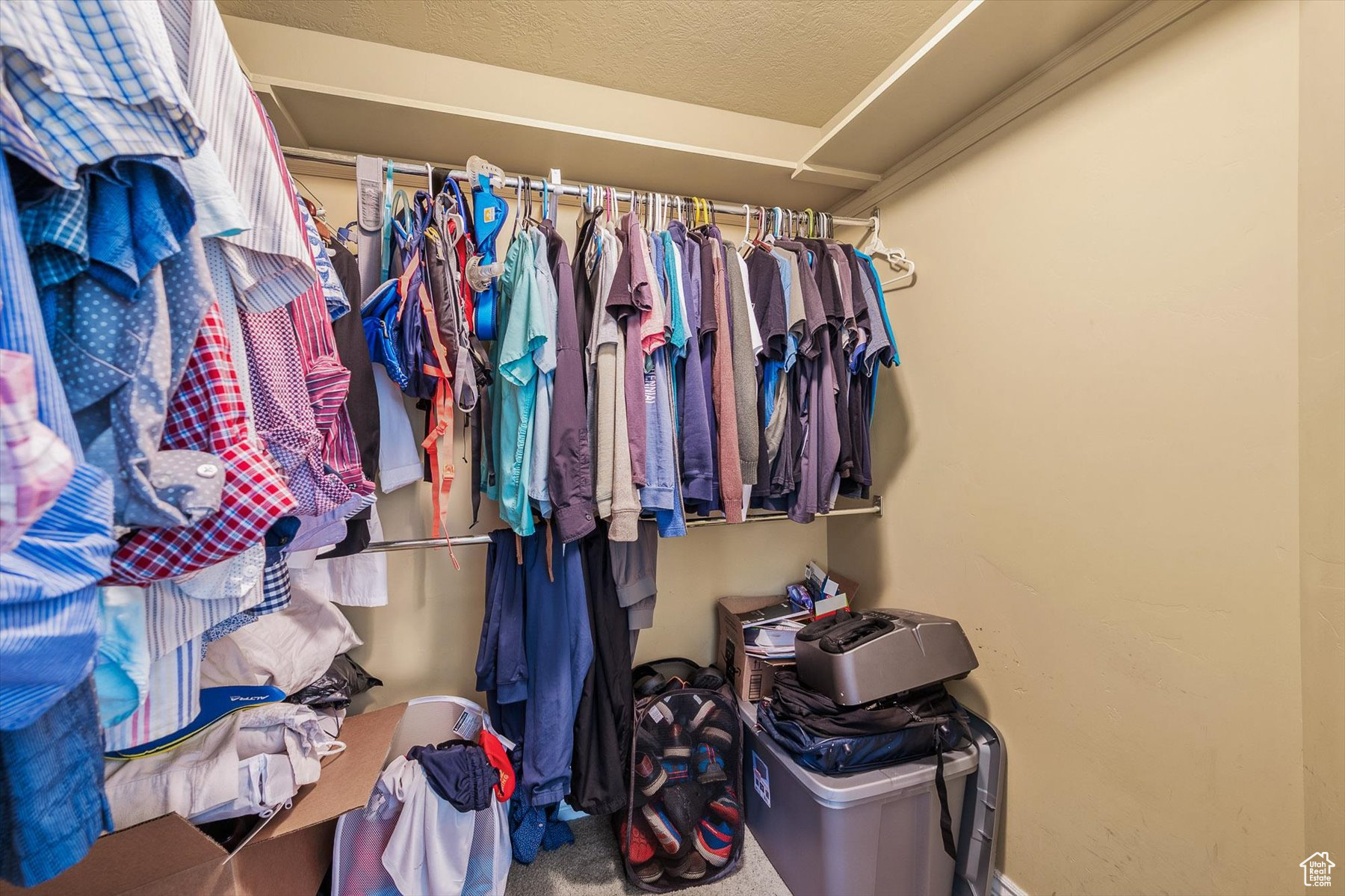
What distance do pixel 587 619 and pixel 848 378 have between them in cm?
108

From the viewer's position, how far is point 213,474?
445 mm

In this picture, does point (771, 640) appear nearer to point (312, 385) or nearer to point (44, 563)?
point (312, 385)

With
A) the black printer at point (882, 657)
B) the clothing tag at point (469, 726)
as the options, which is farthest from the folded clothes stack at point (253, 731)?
the black printer at point (882, 657)

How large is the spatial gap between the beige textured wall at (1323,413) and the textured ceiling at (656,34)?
89 centimetres

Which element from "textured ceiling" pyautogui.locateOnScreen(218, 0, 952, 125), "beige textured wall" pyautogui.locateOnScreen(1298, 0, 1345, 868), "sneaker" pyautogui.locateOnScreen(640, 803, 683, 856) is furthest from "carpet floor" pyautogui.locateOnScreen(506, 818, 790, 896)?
"textured ceiling" pyautogui.locateOnScreen(218, 0, 952, 125)

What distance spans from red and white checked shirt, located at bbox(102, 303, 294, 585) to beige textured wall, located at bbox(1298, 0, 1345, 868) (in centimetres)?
156

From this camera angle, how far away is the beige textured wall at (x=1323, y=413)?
82cm

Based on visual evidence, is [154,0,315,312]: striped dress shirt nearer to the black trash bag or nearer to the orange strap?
the orange strap

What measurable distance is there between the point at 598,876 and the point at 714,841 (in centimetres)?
37

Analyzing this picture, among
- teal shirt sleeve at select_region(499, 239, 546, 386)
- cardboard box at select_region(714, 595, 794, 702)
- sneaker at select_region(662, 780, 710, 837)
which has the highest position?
teal shirt sleeve at select_region(499, 239, 546, 386)

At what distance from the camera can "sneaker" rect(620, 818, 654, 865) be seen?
1.46 metres

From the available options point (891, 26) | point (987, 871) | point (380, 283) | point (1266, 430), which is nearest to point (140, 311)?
point (380, 283)

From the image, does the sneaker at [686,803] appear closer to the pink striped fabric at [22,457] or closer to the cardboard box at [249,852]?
the cardboard box at [249,852]

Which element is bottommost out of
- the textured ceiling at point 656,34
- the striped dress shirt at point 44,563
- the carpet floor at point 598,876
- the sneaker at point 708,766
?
the carpet floor at point 598,876
